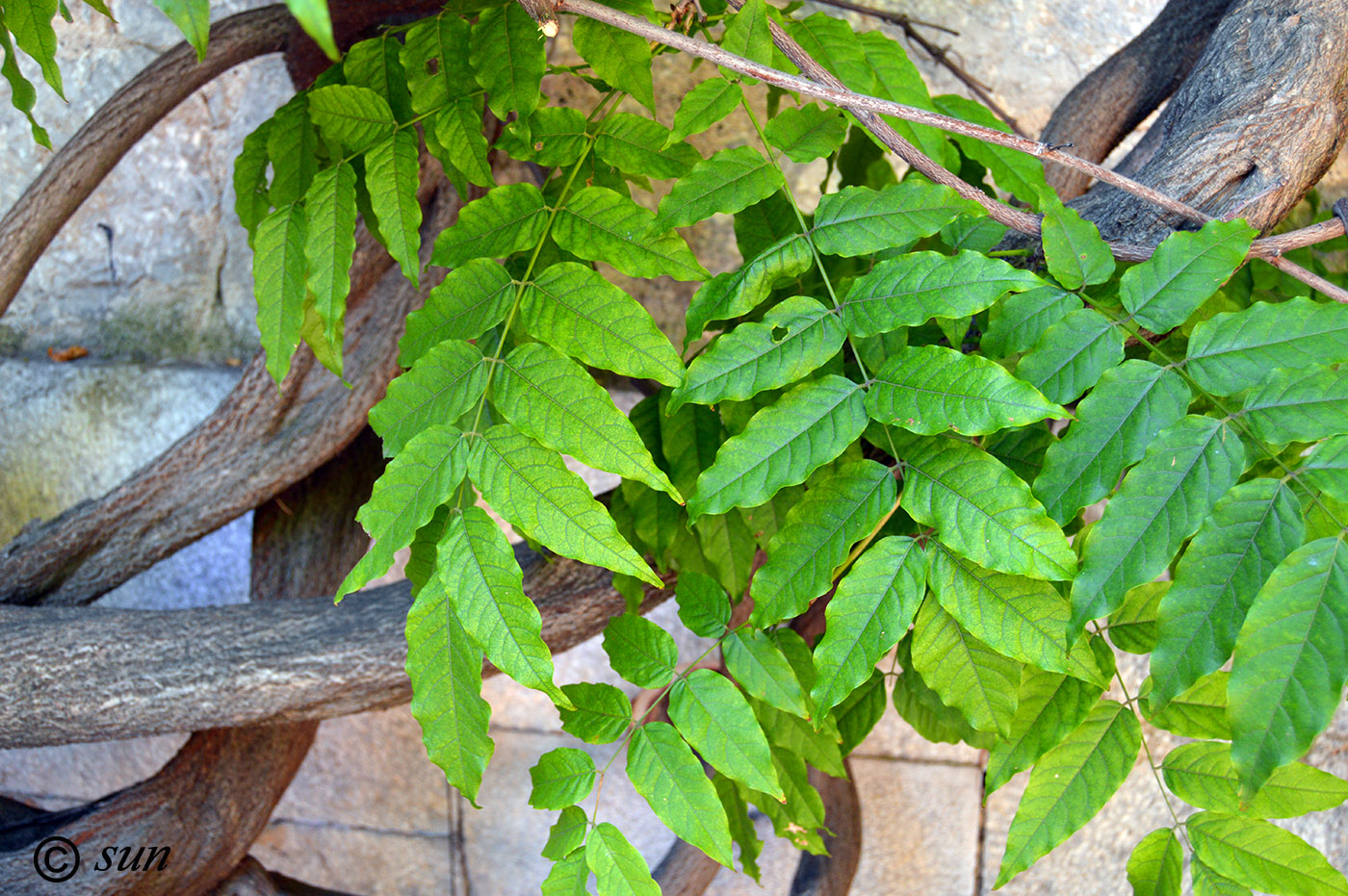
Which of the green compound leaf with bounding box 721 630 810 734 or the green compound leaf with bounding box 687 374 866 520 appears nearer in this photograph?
the green compound leaf with bounding box 687 374 866 520

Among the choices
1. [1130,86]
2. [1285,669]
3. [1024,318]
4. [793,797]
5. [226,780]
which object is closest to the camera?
[1285,669]

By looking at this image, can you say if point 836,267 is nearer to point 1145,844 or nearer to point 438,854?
point 1145,844

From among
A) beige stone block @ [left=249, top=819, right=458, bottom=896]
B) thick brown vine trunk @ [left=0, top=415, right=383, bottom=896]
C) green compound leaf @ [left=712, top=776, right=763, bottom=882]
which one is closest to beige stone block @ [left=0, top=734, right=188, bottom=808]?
beige stone block @ [left=249, top=819, right=458, bottom=896]

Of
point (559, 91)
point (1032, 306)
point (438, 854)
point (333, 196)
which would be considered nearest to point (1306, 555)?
point (1032, 306)

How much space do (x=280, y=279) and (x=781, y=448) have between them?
0.52 m

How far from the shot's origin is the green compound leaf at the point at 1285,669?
0.54 metres

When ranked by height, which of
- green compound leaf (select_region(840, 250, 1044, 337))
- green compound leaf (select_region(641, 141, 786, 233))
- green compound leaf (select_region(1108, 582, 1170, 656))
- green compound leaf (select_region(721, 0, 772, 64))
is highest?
green compound leaf (select_region(721, 0, 772, 64))

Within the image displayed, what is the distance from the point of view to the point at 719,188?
32.3 inches

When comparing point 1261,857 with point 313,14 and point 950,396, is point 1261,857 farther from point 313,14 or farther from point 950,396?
point 313,14

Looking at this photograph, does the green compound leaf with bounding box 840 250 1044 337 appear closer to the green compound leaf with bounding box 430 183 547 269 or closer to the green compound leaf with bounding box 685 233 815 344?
the green compound leaf with bounding box 685 233 815 344

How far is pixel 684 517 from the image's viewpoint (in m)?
1.05

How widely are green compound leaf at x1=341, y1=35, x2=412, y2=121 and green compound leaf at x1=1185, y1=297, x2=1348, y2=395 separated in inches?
30.5

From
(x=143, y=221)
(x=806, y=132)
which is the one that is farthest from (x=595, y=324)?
(x=143, y=221)

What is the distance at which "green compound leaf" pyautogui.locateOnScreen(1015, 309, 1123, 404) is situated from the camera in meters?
0.73
